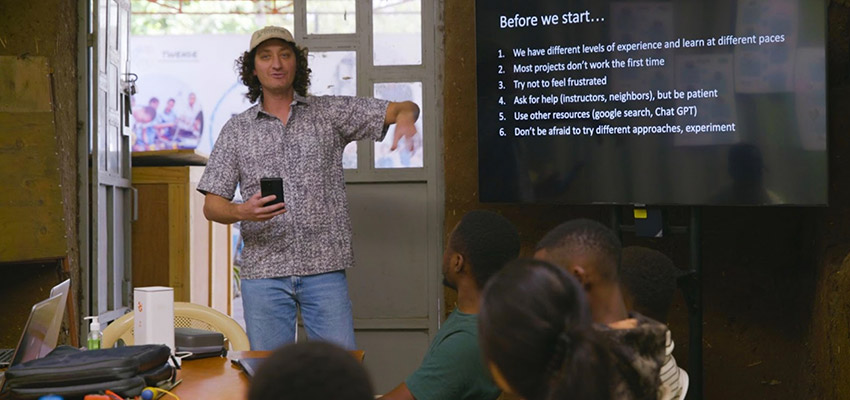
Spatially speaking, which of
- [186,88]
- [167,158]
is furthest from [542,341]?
[186,88]

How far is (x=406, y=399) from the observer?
1964 mm

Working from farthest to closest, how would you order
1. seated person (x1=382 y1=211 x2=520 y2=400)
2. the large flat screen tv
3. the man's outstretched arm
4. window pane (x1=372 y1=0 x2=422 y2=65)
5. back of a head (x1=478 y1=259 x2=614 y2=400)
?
window pane (x1=372 y1=0 x2=422 y2=65) → the man's outstretched arm → the large flat screen tv → seated person (x1=382 y1=211 x2=520 y2=400) → back of a head (x1=478 y1=259 x2=614 y2=400)

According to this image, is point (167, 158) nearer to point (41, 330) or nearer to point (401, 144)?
point (401, 144)

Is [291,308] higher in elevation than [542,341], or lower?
lower

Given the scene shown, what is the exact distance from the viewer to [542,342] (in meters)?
1.26

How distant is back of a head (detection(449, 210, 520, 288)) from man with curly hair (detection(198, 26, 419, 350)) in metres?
1.09

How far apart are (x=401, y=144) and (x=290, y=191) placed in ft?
3.19

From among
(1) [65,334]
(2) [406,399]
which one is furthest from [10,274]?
(2) [406,399]

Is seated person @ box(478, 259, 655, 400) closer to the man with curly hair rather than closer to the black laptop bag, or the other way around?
the black laptop bag

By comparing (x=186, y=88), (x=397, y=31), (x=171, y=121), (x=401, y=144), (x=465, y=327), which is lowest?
(x=465, y=327)

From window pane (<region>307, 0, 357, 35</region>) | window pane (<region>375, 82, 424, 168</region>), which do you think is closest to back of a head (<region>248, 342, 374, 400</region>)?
window pane (<region>375, 82, 424, 168</region>)

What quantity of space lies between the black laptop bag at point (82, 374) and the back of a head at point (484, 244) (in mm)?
707

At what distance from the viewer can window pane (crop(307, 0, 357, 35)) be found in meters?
4.18

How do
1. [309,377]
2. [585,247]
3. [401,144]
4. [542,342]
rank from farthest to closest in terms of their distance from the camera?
[401,144] → [585,247] → [542,342] → [309,377]
